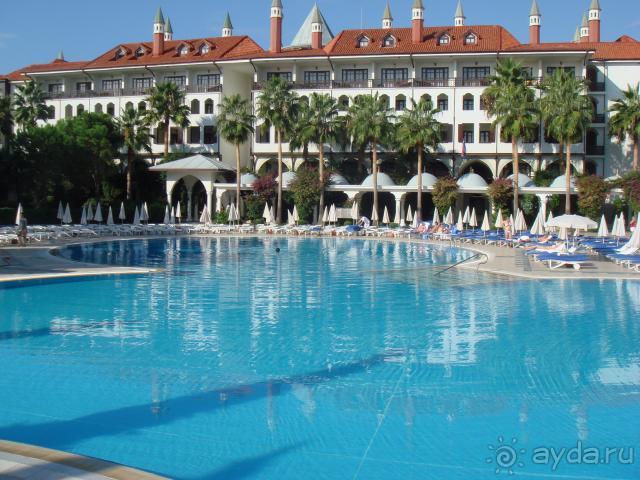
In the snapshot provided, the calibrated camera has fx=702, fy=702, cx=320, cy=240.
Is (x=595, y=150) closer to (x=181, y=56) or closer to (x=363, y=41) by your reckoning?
(x=363, y=41)

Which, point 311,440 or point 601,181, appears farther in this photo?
point 601,181

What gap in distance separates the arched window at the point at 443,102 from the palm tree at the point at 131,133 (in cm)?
2213

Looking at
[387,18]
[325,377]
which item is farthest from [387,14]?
[325,377]

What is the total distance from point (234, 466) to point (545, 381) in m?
5.60

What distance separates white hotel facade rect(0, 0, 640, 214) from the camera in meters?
51.4

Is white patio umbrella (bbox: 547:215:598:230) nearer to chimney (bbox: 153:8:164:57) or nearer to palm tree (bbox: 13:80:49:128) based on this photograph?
chimney (bbox: 153:8:164:57)

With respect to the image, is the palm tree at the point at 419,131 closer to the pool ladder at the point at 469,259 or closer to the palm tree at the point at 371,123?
the palm tree at the point at 371,123

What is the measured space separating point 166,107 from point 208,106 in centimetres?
537

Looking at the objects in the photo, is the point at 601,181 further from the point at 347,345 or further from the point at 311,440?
the point at 311,440

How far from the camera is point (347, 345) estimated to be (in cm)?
1351

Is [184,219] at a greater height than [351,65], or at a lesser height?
lesser

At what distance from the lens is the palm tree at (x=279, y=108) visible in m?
48.8

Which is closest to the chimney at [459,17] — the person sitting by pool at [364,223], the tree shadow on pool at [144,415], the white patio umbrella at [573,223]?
the person sitting by pool at [364,223]

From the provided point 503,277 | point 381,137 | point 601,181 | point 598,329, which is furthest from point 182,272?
point 601,181
